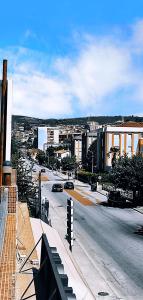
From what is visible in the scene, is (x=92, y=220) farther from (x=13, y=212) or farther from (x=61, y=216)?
(x=13, y=212)

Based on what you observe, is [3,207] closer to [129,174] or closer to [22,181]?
[22,181]

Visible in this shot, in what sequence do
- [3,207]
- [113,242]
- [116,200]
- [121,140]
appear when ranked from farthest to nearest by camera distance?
[121,140]
[116,200]
[113,242]
[3,207]

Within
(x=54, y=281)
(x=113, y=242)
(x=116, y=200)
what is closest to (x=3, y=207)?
(x=54, y=281)

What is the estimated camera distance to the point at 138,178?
4509 centimetres

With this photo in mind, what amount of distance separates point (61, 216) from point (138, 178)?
906cm

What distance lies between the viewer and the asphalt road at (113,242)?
63.1ft

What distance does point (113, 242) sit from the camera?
92.1 ft

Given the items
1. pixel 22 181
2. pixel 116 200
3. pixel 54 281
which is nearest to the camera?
pixel 54 281

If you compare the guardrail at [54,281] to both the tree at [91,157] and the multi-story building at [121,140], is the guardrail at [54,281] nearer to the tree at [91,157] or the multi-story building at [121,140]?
the multi-story building at [121,140]

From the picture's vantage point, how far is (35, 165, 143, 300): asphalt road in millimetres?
19241

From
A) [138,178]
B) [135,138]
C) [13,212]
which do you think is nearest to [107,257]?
[13,212]

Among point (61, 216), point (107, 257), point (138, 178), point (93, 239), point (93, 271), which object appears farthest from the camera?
point (138, 178)

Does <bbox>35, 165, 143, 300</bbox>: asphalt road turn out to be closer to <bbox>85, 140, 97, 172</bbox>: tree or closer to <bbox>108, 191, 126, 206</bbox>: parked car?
<bbox>108, 191, 126, 206</bbox>: parked car

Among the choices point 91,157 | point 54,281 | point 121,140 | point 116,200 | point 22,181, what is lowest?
point 116,200
